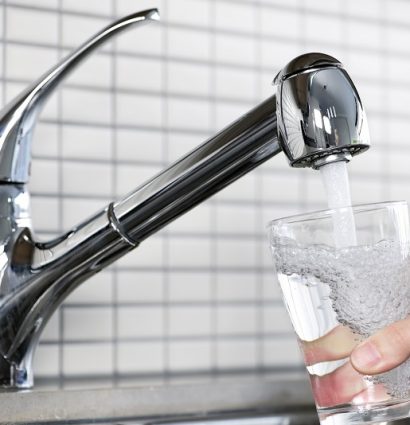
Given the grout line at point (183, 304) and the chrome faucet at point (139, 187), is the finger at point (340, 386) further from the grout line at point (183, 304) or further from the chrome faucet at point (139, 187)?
the grout line at point (183, 304)

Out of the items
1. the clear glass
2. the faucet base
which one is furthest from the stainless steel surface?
the clear glass

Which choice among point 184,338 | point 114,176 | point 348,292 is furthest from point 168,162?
point 348,292

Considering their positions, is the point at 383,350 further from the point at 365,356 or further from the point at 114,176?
the point at 114,176

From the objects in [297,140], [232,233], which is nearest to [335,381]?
[297,140]

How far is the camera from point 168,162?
0.97 metres

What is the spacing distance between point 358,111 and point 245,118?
105 mm

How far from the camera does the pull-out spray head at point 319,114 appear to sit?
603mm

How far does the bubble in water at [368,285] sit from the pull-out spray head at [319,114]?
0.07m

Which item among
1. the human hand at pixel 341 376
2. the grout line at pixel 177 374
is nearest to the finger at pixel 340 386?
the human hand at pixel 341 376

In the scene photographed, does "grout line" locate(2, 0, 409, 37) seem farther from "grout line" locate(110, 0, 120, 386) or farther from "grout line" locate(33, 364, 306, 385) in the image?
"grout line" locate(33, 364, 306, 385)

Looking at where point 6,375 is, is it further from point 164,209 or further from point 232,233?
point 232,233

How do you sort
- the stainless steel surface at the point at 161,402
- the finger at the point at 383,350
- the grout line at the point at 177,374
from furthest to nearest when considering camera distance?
the grout line at the point at 177,374 → the stainless steel surface at the point at 161,402 → the finger at the point at 383,350

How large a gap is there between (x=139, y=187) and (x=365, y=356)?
24cm

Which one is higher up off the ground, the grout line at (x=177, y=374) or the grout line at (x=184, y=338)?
the grout line at (x=184, y=338)
